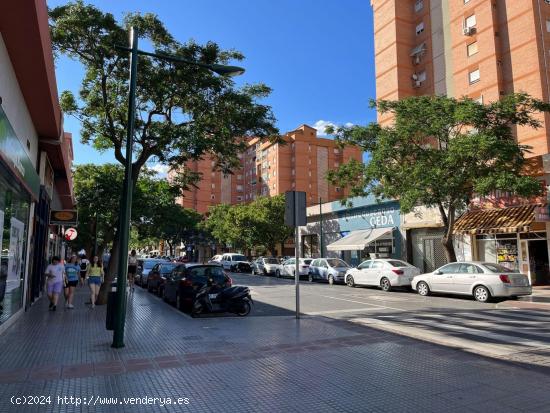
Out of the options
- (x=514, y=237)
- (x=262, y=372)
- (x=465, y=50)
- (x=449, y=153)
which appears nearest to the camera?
(x=262, y=372)

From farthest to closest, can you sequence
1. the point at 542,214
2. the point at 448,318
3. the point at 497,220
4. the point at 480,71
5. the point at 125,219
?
the point at 480,71, the point at 497,220, the point at 542,214, the point at 448,318, the point at 125,219

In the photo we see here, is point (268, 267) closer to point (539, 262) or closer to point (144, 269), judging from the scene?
point (144, 269)

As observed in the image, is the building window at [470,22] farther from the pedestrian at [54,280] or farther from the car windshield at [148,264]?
the pedestrian at [54,280]

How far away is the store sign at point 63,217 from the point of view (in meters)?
18.1

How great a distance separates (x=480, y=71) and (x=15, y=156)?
32.4 metres

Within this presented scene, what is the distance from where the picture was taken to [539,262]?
20781 millimetres

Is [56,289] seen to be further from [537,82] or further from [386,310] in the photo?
[537,82]

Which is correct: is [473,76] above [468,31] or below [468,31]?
below

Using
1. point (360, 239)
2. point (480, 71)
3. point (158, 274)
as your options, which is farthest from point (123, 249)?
point (480, 71)

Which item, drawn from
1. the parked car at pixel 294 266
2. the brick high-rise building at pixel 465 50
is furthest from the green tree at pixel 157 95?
the brick high-rise building at pixel 465 50

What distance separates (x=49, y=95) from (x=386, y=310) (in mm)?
10673

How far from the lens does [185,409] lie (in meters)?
4.57

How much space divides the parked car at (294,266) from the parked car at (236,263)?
29.2 ft

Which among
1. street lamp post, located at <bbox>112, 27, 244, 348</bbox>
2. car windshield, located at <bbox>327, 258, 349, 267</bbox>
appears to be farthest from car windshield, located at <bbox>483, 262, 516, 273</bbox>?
street lamp post, located at <bbox>112, 27, 244, 348</bbox>
